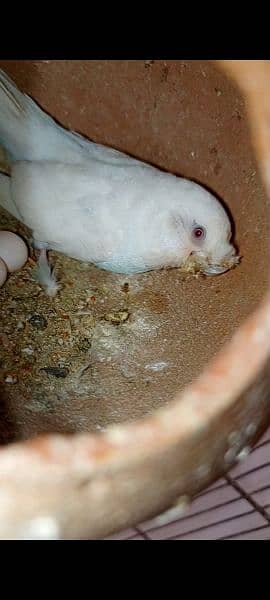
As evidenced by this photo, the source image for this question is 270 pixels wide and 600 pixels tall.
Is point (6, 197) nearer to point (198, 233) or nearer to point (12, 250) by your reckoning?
point (12, 250)

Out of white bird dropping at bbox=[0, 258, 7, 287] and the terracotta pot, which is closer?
the terracotta pot

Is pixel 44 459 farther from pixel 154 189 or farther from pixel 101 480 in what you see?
pixel 154 189

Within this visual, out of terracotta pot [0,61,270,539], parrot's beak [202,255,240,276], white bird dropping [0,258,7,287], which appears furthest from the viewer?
white bird dropping [0,258,7,287]

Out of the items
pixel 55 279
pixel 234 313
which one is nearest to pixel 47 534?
pixel 234 313

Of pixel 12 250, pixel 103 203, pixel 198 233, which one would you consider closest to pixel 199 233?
pixel 198 233

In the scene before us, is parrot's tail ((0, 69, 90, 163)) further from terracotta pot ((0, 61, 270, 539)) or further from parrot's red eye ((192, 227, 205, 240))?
parrot's red eye ((192, 227, 205, 240))

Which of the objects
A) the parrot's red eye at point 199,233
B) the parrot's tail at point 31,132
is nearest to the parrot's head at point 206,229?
the parrot's red eye at point 199,233

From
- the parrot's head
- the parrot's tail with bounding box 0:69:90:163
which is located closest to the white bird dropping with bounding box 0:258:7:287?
the parrot's tail with bounding box 0:69:90:163
